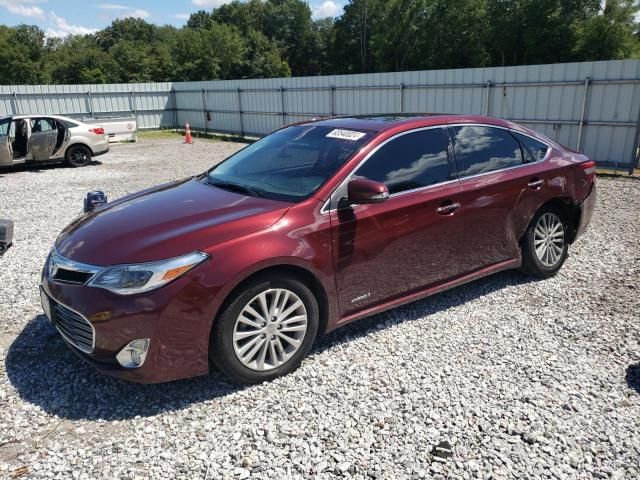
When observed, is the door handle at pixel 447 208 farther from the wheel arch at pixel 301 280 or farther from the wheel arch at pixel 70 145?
the wheel arch at pixel 70 145

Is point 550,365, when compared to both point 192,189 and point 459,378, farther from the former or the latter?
point 192,189

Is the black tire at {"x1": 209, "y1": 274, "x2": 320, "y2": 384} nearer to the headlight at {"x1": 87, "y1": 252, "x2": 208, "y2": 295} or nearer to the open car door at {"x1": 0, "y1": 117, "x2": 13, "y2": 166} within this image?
the headlight at {"x1": 87, "y1": 252, "x2": 208, "y2": 295}

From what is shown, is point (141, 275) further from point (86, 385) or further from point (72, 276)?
point (86, 385)

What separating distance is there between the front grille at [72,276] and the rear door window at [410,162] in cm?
189

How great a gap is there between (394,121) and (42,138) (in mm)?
11951

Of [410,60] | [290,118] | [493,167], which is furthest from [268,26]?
[493,167]

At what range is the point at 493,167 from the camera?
440cm

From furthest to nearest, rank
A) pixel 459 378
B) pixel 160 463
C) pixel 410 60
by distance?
pixel 410 60
pixel 459 378
pixel 160 463

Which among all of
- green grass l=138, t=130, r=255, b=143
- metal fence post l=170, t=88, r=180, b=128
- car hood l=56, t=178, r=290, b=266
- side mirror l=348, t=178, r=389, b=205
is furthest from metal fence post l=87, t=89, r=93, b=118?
side mirror l=348, t=178, r=389, b=205

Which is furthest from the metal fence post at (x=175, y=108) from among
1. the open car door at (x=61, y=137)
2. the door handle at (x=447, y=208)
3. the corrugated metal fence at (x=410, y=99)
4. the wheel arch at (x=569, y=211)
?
the door handle at (x=447, y=208)

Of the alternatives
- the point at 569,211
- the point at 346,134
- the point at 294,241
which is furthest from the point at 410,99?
the point at 294,241

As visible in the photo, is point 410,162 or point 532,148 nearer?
point 410,162

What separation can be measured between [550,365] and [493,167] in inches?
69.2

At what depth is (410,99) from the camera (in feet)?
47.9
